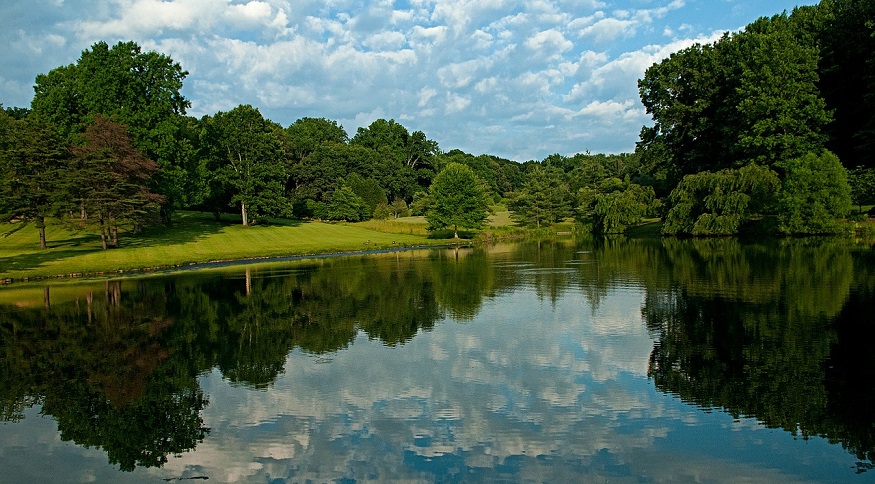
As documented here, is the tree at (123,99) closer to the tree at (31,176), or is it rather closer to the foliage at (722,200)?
the tree at (31,176)

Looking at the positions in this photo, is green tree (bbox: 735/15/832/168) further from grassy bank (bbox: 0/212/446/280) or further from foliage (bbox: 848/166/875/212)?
grassy bank (bbox: 0/212/446/280)

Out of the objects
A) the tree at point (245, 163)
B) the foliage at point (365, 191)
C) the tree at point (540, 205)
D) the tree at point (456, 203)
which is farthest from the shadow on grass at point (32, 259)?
the tree at point (540, 205)

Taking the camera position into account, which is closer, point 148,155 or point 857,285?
point 857,285

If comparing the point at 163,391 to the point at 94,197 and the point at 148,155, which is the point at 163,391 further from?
the point at 148,155

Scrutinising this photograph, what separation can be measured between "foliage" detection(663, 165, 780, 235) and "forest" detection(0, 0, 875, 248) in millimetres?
Answer: 133

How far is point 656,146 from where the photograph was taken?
233ft

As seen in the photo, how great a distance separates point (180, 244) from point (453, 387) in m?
46.8

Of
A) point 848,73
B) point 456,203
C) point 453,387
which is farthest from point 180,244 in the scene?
point 848,73

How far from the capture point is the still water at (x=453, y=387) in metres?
8.51

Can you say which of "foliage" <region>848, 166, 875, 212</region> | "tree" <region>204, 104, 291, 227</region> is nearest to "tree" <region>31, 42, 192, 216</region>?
"tree" <region>204, 104, 291, 227</region>

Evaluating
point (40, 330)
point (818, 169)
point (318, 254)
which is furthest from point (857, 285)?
point (318, 254)

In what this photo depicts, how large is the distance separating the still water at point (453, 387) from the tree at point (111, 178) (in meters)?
24.4

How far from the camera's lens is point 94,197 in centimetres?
4619

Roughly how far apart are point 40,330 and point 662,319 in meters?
19.0
